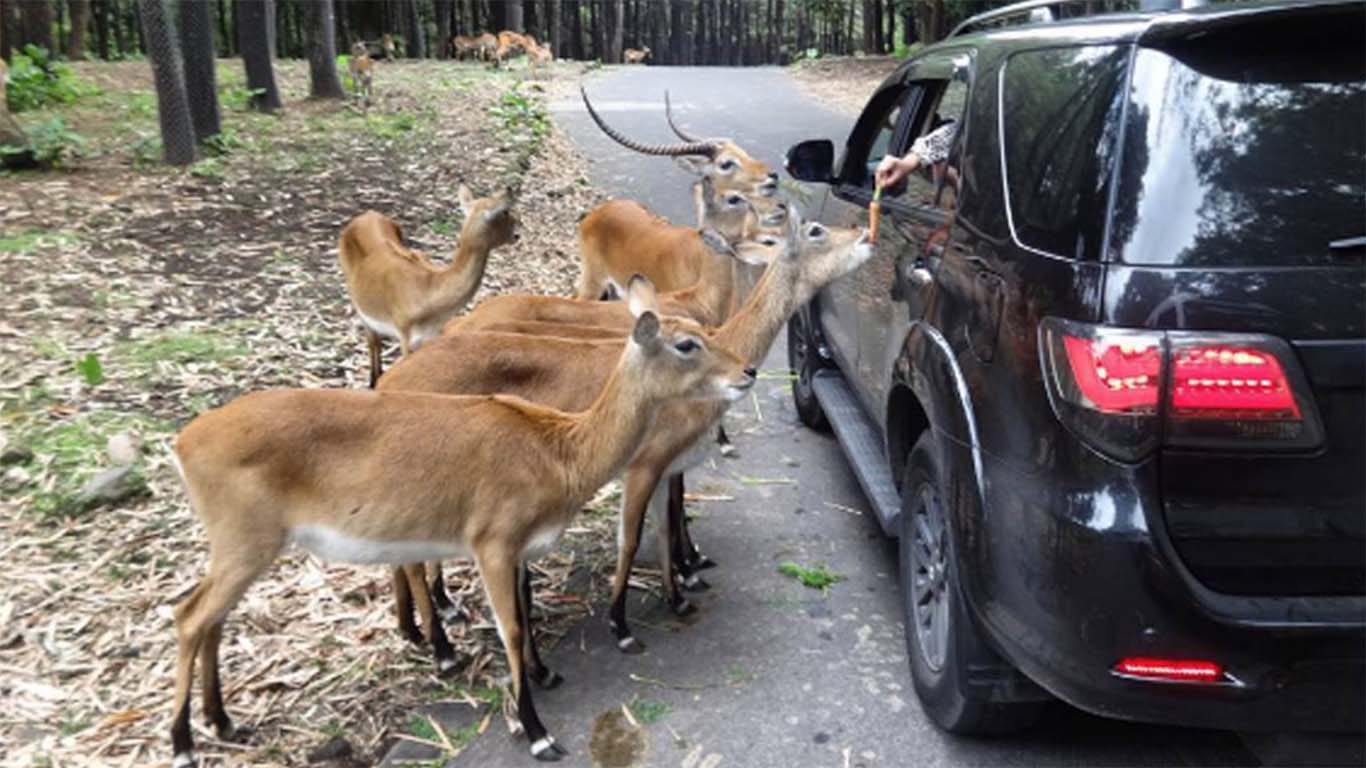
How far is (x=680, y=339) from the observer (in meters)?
4.32

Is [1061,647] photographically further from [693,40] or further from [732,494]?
[693,40]

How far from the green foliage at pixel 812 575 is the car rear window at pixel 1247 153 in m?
2.57

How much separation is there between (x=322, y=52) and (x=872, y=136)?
545 inches

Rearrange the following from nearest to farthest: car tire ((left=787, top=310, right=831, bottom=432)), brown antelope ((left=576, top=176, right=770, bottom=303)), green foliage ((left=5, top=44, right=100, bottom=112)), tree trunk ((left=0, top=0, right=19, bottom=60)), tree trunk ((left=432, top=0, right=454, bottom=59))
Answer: car tire ((left=787, top=310, right=831, bottom=432)), brown antelope ((left=576, top=176, right=770, bottom=303)), green foliage ((left=5, top=44, right=100, bottom=112)), tree trunk ((left=0, top=0, right=19, bottom=60)), tree trunk ((left=432, top=0, right=454, bottom=59))

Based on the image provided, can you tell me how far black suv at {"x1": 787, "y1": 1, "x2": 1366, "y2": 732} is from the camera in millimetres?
2635

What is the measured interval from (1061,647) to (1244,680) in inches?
16.0

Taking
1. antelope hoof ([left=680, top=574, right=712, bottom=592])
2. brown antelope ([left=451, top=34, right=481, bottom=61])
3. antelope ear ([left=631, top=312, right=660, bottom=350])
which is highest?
brown antelope ([left=451, top=34, right=481, bottom=61])

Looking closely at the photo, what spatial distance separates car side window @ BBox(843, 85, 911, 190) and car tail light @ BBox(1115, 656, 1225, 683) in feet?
11.4

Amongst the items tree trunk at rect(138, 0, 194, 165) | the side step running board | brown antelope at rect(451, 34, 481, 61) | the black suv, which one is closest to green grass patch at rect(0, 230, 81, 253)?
tree trunk at rect(138, 0, 194, 165)

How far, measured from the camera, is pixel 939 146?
457cm

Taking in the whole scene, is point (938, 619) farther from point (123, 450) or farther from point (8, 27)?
point (8, 27)

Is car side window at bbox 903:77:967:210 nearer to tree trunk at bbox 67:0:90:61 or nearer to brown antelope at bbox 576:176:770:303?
brown antelope at bbox 576:176:770:303

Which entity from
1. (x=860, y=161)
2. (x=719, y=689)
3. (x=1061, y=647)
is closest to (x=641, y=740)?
(x=719, y=689)

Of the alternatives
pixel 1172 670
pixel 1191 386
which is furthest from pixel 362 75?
pixel 1172 670
